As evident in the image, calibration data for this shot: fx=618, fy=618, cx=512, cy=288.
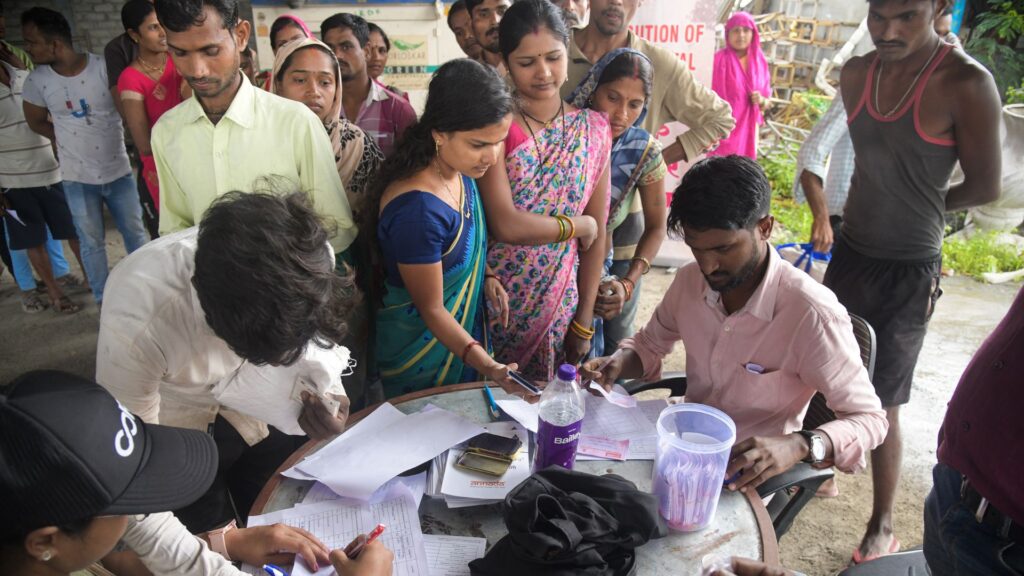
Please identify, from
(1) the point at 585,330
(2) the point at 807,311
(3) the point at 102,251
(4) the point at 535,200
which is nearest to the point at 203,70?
(4) the point at 535,200

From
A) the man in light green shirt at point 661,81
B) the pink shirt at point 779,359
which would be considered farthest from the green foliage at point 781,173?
the pink shirt at point 779,359

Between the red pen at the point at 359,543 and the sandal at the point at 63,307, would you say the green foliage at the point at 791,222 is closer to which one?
the red pen at the point at 359,543

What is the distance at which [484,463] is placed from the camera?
1424 millimetres

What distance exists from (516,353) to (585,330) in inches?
10.9

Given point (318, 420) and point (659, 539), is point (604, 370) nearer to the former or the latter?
point (659, 539)

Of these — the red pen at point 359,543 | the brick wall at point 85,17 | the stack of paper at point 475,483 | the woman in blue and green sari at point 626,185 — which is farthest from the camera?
the brick wall at point 85,17

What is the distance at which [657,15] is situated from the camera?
4.07 m

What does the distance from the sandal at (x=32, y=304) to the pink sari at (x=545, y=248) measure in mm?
3598

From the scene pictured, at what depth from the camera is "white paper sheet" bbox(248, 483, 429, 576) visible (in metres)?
1.21

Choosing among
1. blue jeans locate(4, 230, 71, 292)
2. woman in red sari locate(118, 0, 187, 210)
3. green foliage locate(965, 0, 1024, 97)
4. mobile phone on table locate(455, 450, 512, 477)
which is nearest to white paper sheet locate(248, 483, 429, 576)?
Answer: mobile phone on table locate(455, 450, 512, 477)

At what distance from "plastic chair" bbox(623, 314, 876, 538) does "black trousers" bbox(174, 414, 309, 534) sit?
1.08 meters

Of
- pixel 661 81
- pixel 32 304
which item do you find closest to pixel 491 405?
pixel 661 81

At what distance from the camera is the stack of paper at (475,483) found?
1330 mm

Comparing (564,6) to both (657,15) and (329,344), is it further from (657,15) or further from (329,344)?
(329,344)
